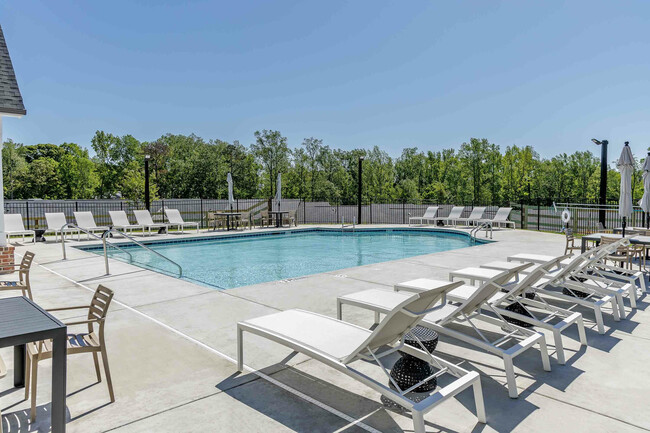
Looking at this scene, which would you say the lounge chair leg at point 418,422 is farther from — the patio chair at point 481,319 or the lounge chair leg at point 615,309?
the lounge chair leg at point 615,309

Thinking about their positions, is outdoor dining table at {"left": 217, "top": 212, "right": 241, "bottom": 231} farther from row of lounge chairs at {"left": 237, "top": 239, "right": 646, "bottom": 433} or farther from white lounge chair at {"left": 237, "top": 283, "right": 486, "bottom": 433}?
white lounge chair at {"left": 237, "top": 283, "right": 486, "bottom": 433}

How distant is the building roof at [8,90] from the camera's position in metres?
6.73

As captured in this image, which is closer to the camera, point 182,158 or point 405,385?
point 405,385

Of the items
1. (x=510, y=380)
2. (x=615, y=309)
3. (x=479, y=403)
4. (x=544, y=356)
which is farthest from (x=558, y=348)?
(x=615, y=309)

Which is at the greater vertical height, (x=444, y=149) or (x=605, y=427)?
(x=444, y=149)

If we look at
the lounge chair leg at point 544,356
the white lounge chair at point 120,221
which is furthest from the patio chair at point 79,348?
the white lounge chair at point 120,221

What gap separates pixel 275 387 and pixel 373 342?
0.96 meters

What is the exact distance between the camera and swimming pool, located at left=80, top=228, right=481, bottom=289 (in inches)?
365

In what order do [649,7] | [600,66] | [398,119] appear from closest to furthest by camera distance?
1. [649,7]
2. [600,66]
3. [398,119]

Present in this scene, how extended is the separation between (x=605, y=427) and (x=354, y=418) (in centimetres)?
150

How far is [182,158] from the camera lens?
4850cm

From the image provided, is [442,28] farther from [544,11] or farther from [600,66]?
[600,66]

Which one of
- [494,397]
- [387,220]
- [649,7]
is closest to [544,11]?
[649,7]

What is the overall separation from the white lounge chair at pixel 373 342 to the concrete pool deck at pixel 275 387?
9.6 inches
